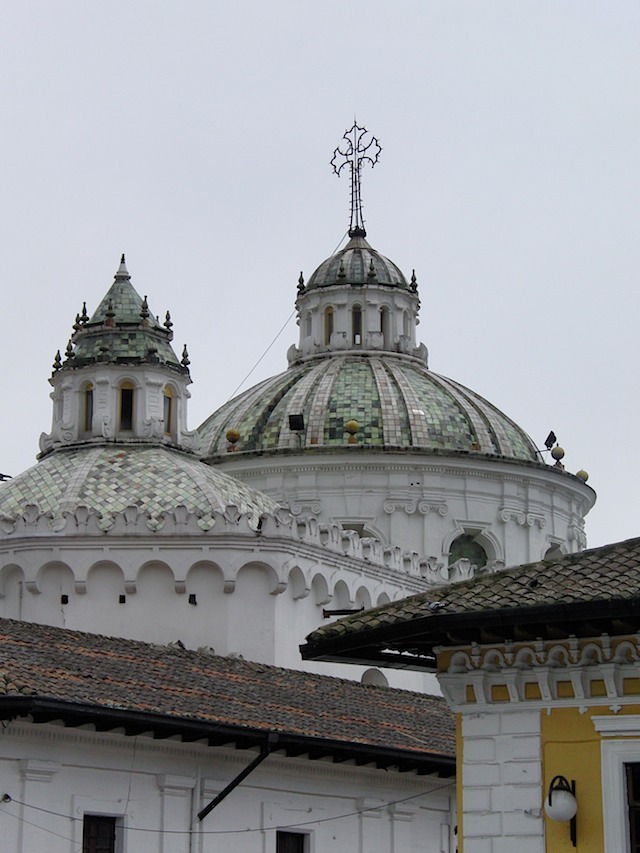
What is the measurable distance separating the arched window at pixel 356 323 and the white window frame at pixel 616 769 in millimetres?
49229

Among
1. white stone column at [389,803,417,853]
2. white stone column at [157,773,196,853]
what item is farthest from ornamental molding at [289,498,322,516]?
white stone column at [157,773,196,853]

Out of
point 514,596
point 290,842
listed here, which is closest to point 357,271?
point 290,842

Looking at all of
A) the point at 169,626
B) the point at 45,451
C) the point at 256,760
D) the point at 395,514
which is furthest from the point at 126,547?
the point at 395,514

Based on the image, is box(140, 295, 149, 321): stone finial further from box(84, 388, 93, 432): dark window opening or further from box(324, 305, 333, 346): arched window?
box(324, 305, 333, 346): arched window

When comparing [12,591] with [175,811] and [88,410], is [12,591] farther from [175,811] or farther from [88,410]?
[175,811]

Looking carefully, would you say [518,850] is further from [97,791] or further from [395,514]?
[395,514]

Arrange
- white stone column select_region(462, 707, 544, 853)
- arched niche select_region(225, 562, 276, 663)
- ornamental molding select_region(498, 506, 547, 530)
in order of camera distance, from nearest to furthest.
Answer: white stone column select_region(462, 707, 544, 853) → arched niche select_region(225, 562, 276, 663) → ornamental molding select_region(498, 506, 547, 530)

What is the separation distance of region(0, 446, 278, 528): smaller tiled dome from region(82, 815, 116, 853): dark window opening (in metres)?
16.9

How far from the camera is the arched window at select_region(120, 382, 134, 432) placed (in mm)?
48000

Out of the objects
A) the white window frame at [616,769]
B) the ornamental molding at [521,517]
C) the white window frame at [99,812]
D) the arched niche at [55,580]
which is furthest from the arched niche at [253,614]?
the white window frame at [616,769]

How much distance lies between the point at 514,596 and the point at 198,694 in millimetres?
10411

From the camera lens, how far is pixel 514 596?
2131 centimetres

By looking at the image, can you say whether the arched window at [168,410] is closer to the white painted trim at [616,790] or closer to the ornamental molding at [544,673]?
the ornamental molding at [544,673]

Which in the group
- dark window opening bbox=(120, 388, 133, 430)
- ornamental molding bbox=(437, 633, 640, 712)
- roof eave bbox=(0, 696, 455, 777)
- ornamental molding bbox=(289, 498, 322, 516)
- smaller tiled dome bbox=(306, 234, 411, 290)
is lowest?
ornamental molding bbox=(437, 633, 640, 712)
